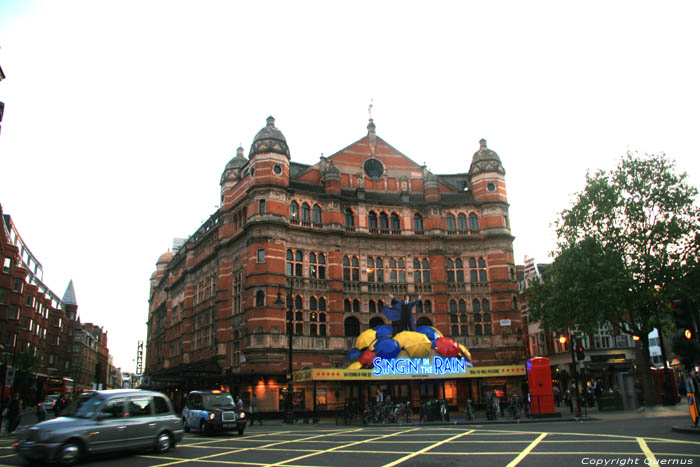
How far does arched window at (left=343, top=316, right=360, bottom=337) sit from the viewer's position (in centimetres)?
4441

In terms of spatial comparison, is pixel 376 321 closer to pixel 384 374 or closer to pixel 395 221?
pixel 395 221

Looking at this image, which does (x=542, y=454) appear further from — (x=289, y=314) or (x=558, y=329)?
(x=289, y=314)

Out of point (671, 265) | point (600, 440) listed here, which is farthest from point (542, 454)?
point (671, 265)

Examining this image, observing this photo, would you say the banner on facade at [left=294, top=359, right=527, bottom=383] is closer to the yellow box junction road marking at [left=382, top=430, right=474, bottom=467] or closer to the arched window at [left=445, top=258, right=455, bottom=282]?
the arched window at [left=445, top=258, right=455, bottom=282]

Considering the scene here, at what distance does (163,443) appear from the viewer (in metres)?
16.0

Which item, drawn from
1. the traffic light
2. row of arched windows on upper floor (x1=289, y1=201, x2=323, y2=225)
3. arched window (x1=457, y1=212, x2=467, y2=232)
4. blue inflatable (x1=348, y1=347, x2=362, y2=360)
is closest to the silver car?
the traffic light

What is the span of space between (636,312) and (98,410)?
30.8 metres

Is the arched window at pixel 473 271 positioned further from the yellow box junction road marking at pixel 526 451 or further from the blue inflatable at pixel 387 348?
the yellow box junction road marking at pixel 526 451

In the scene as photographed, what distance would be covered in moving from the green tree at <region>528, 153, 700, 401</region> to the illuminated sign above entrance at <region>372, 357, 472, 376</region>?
727 centimetres

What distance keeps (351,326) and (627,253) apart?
70.1 feet

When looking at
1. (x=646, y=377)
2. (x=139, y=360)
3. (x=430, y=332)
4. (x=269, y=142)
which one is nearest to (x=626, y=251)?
(x=646, y=377)

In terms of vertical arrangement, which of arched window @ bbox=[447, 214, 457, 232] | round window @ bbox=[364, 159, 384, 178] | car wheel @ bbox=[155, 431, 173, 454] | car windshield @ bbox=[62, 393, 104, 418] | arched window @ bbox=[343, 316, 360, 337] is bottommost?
car wheel @ bbox=[155, 431, 173, 454]

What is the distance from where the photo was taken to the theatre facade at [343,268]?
1606 inches

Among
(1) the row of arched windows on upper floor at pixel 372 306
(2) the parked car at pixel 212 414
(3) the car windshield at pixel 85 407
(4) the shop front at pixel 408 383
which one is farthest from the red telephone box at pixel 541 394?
(3) the car windshield at pixel 85 407
